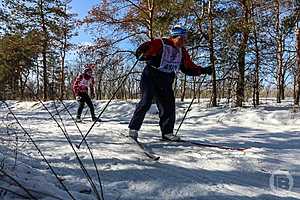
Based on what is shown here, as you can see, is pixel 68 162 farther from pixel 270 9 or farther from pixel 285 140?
pixel 270 9

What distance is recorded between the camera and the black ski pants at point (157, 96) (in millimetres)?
6621

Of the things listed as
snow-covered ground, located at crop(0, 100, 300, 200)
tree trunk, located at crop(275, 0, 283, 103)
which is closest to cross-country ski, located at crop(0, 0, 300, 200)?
snow-covered ground, located at crop(0, 100, 300, 200)

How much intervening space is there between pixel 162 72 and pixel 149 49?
0.45 m

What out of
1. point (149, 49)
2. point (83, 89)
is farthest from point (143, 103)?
point (83, 89)

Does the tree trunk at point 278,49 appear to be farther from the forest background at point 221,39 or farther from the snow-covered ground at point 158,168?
the snow-covered ground at point 158,168

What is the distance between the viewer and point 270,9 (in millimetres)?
19453

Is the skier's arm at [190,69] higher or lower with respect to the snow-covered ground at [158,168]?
higher

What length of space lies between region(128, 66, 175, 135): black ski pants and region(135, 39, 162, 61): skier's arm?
0.93 feet

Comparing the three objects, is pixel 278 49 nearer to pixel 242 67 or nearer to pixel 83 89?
pixel 242 67

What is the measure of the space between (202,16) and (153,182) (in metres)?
14.0

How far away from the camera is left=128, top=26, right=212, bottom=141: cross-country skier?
6590 millimetres

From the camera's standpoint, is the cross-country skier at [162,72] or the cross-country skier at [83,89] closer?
the cross-country skier at [162,72]

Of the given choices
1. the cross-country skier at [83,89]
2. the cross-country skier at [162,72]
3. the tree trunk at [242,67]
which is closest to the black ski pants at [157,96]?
the cross-country skier at [162,72]

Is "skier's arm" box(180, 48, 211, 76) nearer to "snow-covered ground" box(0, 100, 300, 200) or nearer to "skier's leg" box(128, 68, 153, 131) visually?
"skier's leg" box(128, 68, 153, 131)
